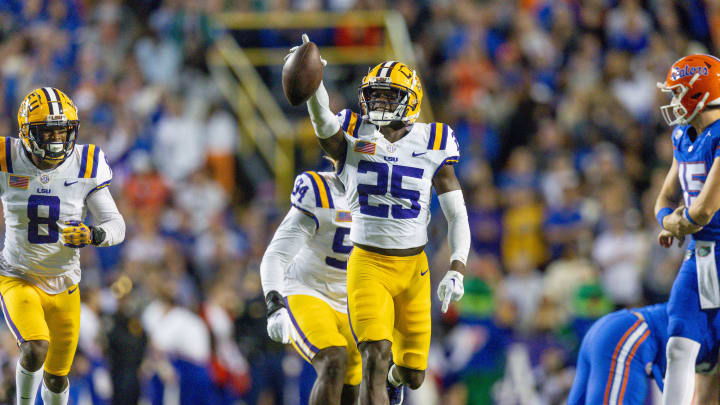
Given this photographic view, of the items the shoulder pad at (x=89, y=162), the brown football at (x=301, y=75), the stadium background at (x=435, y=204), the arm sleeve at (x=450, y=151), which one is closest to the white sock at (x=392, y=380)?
the arm sleeve at (x=450, y=151)

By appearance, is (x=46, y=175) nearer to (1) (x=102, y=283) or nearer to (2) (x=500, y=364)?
(1) (x=102, y=283)

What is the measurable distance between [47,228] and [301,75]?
213 cm

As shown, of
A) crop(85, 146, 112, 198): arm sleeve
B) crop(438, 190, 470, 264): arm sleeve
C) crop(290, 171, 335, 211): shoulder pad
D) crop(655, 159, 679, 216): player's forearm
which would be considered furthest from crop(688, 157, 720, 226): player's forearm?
crop(85, 146, 112, 198): arm sleeve

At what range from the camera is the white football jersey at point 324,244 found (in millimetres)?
6973

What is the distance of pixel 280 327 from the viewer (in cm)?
632

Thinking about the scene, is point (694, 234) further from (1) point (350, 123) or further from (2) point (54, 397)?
(2) point (54, 397)

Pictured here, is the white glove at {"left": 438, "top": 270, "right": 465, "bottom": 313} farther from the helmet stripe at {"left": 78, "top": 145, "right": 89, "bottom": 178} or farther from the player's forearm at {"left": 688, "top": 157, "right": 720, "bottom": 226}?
the helmet stripe at {"left": 78, "top": 145, "right": 89, "bottom": 178}

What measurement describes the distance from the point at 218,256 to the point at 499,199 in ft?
10.4

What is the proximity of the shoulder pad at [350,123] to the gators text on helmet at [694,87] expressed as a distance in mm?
1825

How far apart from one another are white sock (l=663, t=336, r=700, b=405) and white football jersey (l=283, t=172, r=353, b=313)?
206 cm

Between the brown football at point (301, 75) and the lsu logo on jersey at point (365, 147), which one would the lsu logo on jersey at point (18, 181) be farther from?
the lsu logo on jersey at point (365, 147)

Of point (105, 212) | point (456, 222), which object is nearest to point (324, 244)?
point (456, 222)

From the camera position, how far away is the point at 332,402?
21.0ft

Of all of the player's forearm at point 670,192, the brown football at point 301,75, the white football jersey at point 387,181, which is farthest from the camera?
the player's forearm at point 670,192
